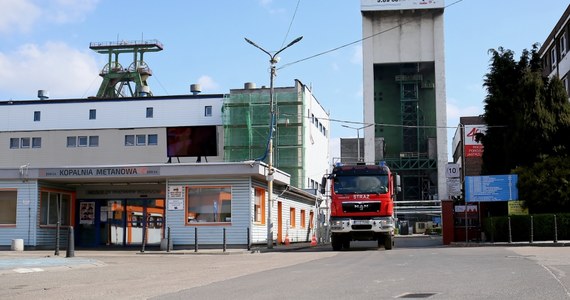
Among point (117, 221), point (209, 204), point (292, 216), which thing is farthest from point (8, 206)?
point (292, 216)

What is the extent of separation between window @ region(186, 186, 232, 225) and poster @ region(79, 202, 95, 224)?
249 inches

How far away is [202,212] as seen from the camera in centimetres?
3089

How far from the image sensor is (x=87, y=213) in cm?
3431

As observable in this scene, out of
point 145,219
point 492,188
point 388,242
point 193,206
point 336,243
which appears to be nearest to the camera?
point 388,242

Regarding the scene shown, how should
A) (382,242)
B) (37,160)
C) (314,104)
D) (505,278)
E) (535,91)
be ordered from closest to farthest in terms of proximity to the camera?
(505,278)
(382,242)
(535,91)
(37,160)
(314,104)

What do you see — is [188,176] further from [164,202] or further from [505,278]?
[505,278]

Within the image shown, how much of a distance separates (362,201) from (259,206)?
24.4 feet

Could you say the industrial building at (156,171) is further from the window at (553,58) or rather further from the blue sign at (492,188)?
the window at (553,58)

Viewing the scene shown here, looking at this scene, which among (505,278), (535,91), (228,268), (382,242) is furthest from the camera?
(535,91)

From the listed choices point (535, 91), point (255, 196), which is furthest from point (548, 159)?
point (255, 196)

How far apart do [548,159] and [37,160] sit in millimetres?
44846

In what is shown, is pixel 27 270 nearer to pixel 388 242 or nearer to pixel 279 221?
pixel 388 242

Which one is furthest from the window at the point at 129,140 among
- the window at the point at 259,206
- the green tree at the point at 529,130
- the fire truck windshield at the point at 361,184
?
the fire truck windshield at the point at 361,184

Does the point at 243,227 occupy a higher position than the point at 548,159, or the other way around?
the point at 548,159
